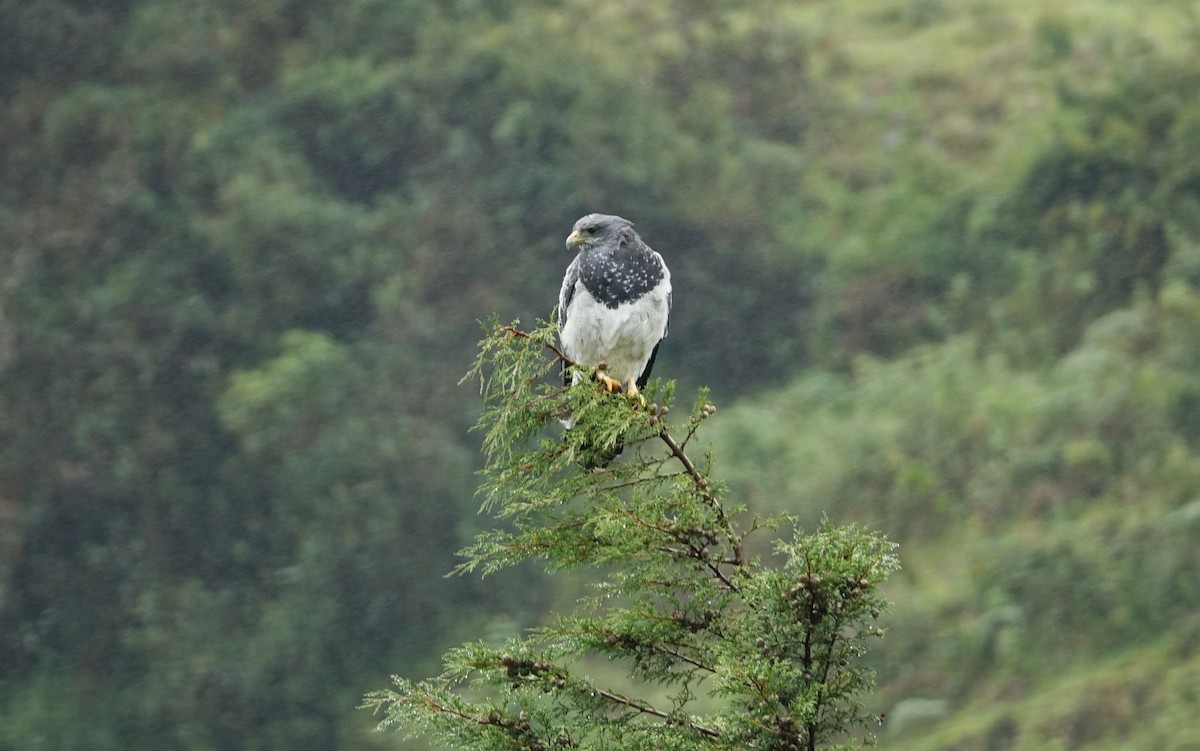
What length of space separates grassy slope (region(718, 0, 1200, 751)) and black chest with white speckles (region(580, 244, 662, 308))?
7.78 meters

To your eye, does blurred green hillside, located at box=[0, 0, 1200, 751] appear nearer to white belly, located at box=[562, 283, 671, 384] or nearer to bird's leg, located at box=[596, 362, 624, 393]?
white belly, located at box=[562, 283, 671, 384]

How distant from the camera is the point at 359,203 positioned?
1852cm

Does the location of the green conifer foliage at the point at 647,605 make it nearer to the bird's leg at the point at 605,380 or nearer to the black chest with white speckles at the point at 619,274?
the bird's leg at the point at 605,380

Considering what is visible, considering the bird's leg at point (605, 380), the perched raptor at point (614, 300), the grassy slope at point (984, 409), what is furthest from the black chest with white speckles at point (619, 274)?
the grassy slope at point (984, 409)

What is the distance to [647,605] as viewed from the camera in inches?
147

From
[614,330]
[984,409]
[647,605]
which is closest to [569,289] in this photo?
[614,330]

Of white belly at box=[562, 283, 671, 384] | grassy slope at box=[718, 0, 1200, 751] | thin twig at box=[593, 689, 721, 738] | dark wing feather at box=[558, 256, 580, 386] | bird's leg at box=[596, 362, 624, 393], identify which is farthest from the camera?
grassy slope at box=[718, 0, 1200, 751]

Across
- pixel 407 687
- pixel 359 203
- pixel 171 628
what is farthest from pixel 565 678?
pixel 359 203

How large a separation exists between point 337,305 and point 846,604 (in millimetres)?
14627

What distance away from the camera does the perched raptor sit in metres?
5.58

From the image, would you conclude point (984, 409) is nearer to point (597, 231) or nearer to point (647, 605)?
point (597, 231)

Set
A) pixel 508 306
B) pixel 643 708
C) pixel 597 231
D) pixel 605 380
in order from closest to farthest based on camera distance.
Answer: pixel 643 708 → pixel 605 380 → pixel 597 231 → pixel 508 306

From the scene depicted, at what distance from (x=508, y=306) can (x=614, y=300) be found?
12.5 metres

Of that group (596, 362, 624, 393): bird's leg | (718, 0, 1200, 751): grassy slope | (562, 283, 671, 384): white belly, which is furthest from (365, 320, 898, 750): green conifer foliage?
(718, 0, 1200, 751): grassy slope
